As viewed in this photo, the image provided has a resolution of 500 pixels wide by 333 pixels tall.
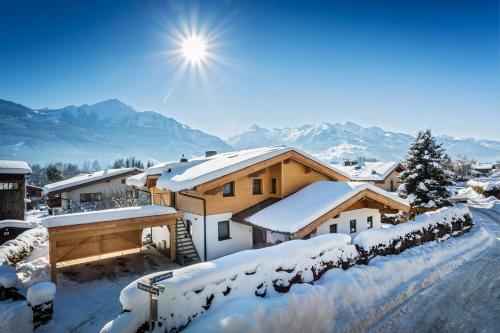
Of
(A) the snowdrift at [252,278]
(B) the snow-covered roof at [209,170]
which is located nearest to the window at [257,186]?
(B) the snow-covered roof at [209,170]

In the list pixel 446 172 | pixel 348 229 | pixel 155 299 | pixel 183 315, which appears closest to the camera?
pixel 155 299

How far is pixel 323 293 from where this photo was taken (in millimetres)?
8297

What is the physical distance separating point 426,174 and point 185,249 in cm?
1960

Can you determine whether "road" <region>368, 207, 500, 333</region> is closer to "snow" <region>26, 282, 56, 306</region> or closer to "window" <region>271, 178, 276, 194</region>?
"snow" <region>26, 282, 56, 306</region>

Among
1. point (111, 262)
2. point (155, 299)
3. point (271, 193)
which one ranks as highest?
point (271, 193)

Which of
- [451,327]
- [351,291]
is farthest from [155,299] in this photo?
[451,327]

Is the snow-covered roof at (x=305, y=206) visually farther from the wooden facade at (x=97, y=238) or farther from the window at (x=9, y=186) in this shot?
the window at (x=9, y=186)

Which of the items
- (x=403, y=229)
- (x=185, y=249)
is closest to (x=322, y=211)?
(x=403, y=229)

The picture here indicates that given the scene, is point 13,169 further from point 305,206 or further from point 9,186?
point 305,206

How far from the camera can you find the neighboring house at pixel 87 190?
3050 cm

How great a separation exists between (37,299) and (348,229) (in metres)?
14.9

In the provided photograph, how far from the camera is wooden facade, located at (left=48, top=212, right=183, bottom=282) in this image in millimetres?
11859

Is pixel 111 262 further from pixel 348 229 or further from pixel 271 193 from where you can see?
pixel 348 229

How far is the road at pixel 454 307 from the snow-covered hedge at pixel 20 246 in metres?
16.2
